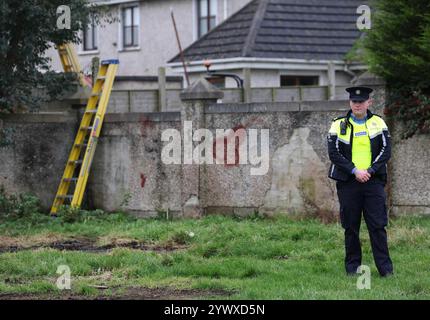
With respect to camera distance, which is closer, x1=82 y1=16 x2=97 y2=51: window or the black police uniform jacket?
the black police uniform jacket

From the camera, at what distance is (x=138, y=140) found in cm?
1820

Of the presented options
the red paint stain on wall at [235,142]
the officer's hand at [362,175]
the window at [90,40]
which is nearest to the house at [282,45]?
the window at [90,40]

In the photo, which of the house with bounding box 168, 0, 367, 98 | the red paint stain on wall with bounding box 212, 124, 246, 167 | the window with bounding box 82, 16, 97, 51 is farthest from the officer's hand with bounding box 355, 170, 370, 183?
the window with bounding box 82, 16, 97, 51

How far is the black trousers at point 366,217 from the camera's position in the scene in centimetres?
1127

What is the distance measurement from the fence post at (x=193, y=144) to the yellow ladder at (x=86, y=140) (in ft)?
5.99

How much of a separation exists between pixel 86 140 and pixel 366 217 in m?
8.55

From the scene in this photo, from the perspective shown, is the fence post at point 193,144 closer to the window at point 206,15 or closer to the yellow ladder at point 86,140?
the yellow ladder at point 86,140

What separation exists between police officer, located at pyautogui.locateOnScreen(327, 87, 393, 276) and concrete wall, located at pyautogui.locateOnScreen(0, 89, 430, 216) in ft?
14.2

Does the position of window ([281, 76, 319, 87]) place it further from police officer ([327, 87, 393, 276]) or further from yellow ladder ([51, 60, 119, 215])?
police officer ([327, 87, 393, 276])

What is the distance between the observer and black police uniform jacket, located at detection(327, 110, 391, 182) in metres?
11.3

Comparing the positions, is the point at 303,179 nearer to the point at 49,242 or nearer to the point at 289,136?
the point at 289,136

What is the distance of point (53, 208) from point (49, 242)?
339 cm

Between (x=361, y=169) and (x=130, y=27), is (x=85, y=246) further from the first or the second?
(x=130, y=27)
